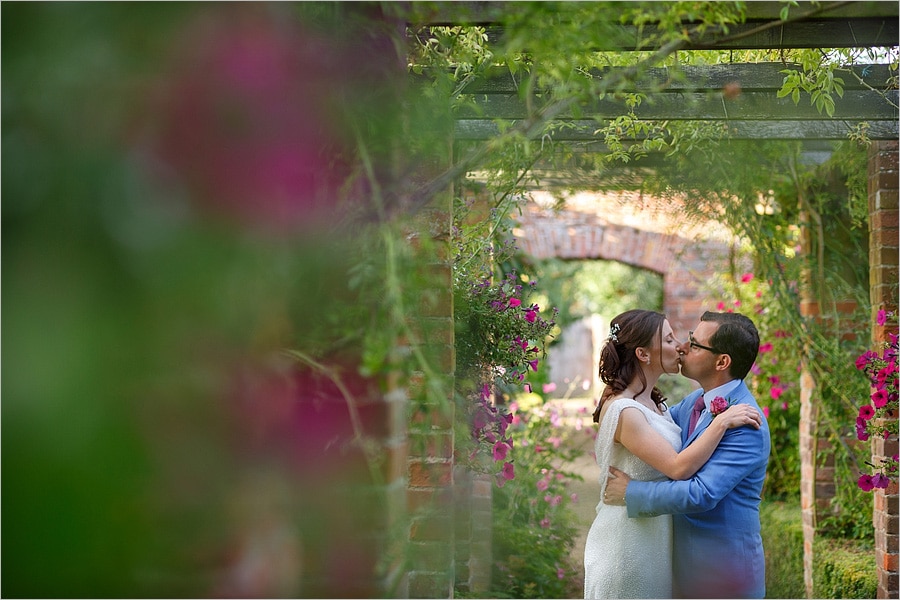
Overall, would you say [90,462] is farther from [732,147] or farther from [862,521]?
[862,521]

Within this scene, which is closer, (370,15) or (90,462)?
(90,462)

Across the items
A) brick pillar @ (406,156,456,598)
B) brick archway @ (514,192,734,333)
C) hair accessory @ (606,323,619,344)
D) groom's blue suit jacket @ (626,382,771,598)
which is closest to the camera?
brick pillar @ (406,156,456,598)

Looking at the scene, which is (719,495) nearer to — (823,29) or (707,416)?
(707,416)

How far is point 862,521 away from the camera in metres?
4.47

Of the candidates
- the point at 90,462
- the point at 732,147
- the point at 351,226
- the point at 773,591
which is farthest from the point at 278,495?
the point at 773,591

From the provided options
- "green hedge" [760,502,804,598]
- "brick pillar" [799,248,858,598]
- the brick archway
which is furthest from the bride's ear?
the brick archway

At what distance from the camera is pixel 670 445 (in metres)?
2.44

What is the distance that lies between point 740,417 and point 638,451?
30cm

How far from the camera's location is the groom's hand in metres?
2.48

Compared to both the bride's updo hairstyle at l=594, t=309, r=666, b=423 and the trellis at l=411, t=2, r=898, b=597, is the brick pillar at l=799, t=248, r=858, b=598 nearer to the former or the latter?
the trellis at l=411, t=2, r=898, b=597

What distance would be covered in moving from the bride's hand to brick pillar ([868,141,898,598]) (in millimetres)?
1387

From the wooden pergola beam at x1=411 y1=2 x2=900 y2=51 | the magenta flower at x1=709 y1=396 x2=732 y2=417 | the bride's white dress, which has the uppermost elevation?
the wooden pergola beam at x1=411 y1=2 x2=900 y2=51

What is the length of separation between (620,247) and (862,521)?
3.55 m

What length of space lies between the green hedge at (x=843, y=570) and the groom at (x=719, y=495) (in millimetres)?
1825
